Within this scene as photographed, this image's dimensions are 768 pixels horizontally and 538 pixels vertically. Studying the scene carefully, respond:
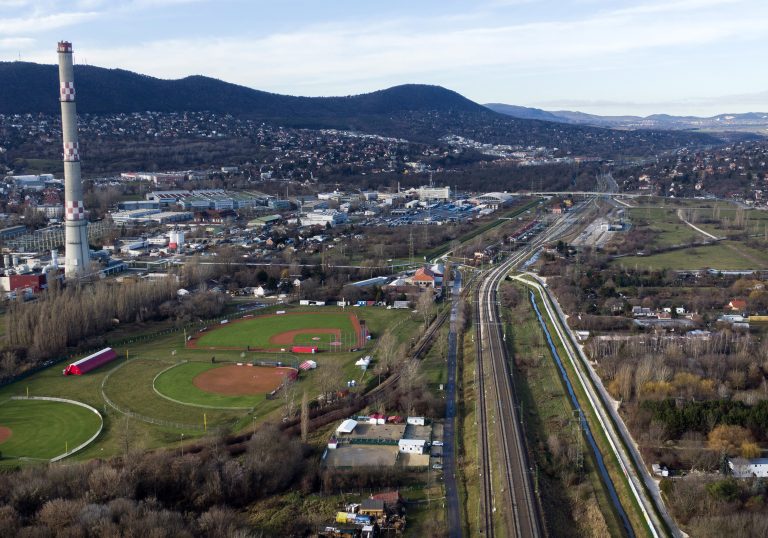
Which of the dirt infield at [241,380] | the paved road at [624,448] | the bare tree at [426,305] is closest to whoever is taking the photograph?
the paved road at [624,448]

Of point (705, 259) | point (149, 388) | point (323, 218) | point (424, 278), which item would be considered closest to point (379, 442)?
point (149, 388)

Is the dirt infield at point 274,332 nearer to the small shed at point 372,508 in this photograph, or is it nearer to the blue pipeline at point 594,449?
the blue pipeline at point 594,449

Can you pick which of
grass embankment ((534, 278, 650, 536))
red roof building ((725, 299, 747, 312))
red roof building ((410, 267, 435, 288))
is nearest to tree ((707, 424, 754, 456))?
grass embankment ((534, 278, 650, 536))

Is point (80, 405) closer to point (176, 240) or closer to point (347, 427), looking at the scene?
point (347, 427)

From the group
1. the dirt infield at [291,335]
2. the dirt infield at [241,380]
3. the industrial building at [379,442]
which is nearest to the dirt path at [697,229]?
the dirt infield at [291,335]

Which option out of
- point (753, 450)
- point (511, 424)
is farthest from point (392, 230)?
point (753, 450)
